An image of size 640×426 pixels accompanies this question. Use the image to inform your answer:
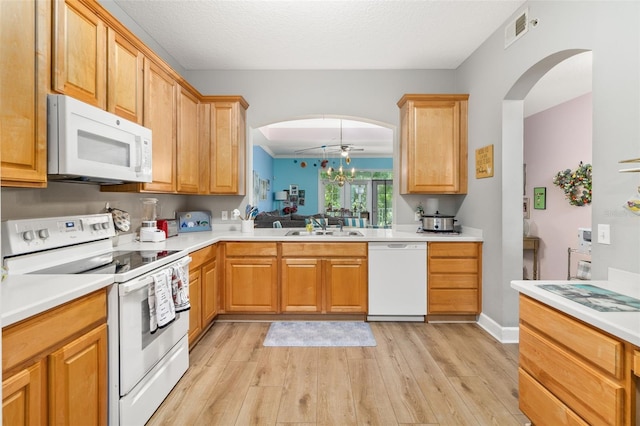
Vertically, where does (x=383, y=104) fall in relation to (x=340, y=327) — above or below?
above

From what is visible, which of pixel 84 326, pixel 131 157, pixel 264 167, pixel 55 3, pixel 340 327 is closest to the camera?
Answer: pixel 84 326

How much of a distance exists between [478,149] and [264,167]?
6.41 m

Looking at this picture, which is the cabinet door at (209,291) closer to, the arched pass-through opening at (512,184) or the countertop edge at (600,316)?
the countertop edge at (600,316)

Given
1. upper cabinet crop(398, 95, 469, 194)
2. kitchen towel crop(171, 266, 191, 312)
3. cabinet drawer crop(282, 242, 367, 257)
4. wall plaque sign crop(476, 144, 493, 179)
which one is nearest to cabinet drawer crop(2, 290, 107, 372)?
kitchen towel crop(171, 266, 191, 312)

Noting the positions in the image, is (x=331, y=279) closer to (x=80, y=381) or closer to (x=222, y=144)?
(x=222, y=144)

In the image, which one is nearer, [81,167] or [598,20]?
[81,167]

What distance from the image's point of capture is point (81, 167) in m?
1.68

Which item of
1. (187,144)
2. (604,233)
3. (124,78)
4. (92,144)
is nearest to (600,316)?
(604,233)

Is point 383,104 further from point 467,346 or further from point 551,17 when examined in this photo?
point 467,346

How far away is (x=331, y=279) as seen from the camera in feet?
10.6

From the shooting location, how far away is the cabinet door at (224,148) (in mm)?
3455

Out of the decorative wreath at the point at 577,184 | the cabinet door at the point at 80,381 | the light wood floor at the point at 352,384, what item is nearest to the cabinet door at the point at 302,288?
the light wood floor at the point at 352,384

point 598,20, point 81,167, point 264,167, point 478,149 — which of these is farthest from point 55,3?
point 264,167

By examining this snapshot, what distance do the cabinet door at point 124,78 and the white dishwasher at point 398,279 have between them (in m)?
2.30
